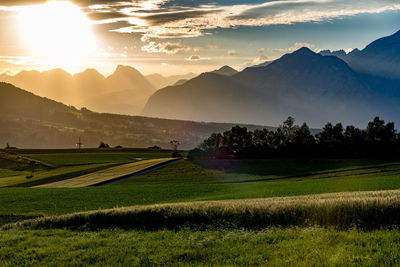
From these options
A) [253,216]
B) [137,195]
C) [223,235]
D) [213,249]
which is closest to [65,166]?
[137,195]

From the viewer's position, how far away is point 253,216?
17.0 m

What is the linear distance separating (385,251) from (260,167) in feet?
251

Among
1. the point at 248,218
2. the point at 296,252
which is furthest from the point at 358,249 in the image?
the point at 248,218

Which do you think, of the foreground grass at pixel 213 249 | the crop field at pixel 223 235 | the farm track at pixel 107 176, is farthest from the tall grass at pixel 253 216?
the farm track at pixel 107 176

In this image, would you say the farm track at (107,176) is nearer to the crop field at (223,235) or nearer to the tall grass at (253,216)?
the tall grass at (253,216)

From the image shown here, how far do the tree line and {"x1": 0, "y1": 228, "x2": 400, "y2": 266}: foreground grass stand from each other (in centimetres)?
8589

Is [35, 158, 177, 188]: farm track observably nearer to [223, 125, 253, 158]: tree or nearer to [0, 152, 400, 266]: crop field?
[223, 125, 253, 158]: tree

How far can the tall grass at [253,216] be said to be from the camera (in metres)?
15.0

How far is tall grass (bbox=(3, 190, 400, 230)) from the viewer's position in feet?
49.2

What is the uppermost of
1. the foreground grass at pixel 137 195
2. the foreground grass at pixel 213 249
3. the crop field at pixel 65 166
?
the foreground grass at pixel 213 249

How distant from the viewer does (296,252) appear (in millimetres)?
12227

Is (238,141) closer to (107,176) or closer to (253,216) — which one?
(107,176)

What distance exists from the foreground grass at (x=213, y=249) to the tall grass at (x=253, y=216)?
3.69 ft

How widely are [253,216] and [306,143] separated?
84945 mm
